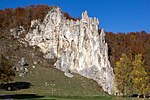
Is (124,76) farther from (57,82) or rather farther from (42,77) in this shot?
(42,77)

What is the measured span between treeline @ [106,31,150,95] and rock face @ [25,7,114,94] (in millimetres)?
7702

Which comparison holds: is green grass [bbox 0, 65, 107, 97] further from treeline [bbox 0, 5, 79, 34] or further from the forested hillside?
treeline [bbox 0, 5, 79, 34]

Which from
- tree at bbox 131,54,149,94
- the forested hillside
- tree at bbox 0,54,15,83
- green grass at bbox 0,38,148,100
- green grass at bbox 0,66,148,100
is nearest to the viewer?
tree at bbox 131,54,149,94

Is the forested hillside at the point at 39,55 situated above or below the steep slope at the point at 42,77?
above

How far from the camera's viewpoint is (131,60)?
407ft

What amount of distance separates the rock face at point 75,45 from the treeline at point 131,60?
7.70 meters

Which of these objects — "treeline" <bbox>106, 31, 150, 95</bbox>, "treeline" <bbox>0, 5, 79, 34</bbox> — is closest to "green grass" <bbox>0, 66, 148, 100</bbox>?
"treeline" <bbox>106, 31, 150, 95</bbox>

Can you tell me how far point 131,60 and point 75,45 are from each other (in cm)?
2489

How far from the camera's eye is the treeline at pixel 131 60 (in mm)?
80062

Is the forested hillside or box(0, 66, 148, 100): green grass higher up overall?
the forested hillside

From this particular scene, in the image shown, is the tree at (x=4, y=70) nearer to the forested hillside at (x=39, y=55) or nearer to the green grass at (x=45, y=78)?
the green grass at (x=45, y=78)

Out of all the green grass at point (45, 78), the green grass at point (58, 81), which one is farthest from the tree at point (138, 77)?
the green grass at point (58, 81)

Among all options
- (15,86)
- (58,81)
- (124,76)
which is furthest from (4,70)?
(124,76)

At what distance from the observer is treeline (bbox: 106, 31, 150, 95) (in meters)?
80.1
